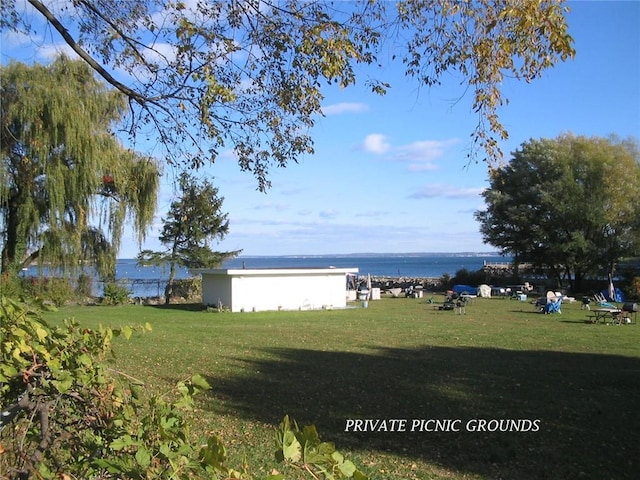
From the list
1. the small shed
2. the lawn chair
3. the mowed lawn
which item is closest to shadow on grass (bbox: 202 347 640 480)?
the mowed lawn

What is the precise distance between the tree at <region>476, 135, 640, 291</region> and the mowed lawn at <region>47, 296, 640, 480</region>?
990 inches

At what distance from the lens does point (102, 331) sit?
2.51 meters

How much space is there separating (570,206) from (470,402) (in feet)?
124

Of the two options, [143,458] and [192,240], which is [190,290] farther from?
[143,458]

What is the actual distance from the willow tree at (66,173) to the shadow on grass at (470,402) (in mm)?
10456

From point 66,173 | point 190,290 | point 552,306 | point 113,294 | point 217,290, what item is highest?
point 66,173

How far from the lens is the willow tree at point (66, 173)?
64.2ft

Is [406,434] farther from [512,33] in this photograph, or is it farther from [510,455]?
[512,33]

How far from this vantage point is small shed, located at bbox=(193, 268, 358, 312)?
29.4 metres

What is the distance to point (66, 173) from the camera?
2212cm

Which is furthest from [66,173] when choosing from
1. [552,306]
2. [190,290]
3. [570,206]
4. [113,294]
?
[570,206]

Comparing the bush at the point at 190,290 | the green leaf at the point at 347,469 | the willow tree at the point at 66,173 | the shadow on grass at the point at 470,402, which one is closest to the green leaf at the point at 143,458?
the green leaf at the point at 347,469

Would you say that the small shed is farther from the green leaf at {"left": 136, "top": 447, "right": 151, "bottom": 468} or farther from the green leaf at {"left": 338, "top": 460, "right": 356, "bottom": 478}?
the green leaf at {"left": 338, "top": 460, "right": 356, "bottom": 478}

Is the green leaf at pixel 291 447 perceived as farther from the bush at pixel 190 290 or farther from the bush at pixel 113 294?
the bush at pixel 190 290
